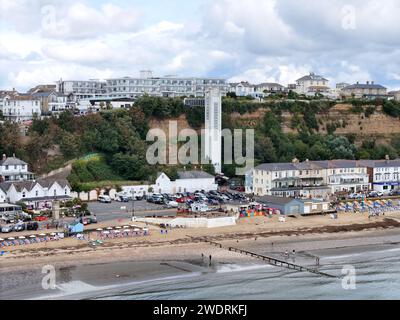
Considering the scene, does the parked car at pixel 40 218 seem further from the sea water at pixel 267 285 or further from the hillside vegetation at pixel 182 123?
the sea water at pixel 267 285

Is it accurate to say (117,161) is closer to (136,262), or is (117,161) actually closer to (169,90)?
(136,262)

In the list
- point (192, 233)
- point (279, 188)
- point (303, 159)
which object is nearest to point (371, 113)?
point (303, 159)

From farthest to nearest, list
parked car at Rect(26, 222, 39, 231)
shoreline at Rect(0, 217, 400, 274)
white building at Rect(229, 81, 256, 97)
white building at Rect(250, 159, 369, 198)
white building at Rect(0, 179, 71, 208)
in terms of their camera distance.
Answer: white building at Rect(229, 81, 256, 97), white building at Rect(250, 159, 369, 198), white building at Rect(0, 179, 71, 208), parked car at Rect(26, 222, 39, 231), shoreline at Rect(0, 217, 400, 274)

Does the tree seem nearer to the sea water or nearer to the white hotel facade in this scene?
the white hotel facade

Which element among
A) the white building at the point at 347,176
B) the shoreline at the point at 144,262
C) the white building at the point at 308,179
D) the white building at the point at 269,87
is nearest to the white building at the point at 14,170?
the shoreline at the point at 144,262

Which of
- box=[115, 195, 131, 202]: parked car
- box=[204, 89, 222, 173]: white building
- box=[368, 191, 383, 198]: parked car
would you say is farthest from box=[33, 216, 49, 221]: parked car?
box=[368, 191, 383, 198]: parked car
